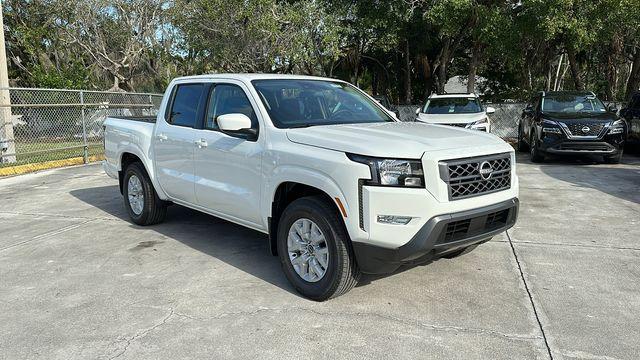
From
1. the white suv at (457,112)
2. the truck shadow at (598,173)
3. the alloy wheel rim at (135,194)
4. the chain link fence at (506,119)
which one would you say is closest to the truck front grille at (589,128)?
the truck shadow at (598,173)

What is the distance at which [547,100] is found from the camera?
12.4 meters

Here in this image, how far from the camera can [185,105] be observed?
5691mm

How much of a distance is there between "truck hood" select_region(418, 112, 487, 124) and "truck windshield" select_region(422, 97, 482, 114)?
0.48m

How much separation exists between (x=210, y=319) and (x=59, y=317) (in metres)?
1.17

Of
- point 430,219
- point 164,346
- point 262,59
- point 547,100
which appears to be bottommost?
point 164,346

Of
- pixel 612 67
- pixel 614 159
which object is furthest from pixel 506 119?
pixel 614 159

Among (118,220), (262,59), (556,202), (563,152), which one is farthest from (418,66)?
(118,220)

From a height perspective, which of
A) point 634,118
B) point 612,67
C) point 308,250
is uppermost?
point 612,67

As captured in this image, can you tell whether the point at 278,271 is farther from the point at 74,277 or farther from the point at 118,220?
the point at 118,220

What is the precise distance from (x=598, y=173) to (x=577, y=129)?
1.20 meters

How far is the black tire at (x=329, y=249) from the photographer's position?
384 centimetres

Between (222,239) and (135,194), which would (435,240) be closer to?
(222,239)

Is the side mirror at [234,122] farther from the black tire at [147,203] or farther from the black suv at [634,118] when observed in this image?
the black suv at [634,118]

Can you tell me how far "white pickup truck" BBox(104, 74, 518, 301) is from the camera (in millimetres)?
3639
